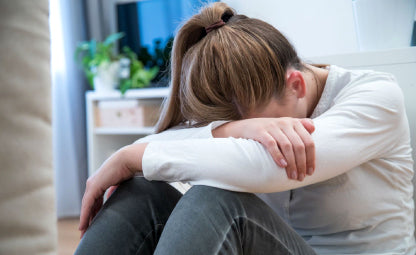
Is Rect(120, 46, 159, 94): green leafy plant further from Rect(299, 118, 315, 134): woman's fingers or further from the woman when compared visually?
Rect(299, 118, 315, 134): woman's fingers

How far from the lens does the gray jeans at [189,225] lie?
2.02 feet

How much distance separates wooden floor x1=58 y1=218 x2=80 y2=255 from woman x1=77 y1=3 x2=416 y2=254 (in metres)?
1.20

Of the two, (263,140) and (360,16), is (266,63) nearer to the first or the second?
(263,140)

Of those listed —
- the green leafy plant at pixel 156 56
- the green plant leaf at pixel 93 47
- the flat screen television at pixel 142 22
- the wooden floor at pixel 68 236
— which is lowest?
the wooden floor at pixel 68 236

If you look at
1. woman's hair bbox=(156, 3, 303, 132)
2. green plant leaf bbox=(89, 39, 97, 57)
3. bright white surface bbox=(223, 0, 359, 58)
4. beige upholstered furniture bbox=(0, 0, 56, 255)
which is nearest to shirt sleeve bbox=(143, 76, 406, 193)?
woman's hair bbox=(156, 3, 303, 132)

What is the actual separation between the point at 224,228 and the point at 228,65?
12.5 inches

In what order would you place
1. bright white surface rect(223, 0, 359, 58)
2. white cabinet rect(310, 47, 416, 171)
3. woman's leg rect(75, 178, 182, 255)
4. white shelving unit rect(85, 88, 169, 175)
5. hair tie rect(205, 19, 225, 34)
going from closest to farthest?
woman's leg rect(75, 178, 182, 255) → hair tie rect(205, 19, 225, 34) → white cabinet rect(310, 47, 416, 171) → bright white surface rect(223, 0, 359, 58) → white shelving unit rect(85, 88, 169, 175)

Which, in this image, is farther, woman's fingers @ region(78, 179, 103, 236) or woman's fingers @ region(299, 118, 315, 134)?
woman's fingers @ region(78, 179, 103, 236)

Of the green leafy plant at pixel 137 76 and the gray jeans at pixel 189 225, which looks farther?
the green leafy plant at pixel 137 76

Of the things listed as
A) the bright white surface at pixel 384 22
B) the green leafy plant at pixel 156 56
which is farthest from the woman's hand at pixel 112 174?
the green leafy plant at pixel 156 56

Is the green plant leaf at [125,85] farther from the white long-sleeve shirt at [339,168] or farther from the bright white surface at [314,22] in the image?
the white long-sleeve shirt at [339,168]

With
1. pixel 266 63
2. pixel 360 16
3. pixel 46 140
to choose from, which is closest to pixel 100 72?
pixel 360 16

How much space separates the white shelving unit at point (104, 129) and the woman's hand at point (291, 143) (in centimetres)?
152

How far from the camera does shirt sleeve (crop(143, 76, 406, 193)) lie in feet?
2.20
